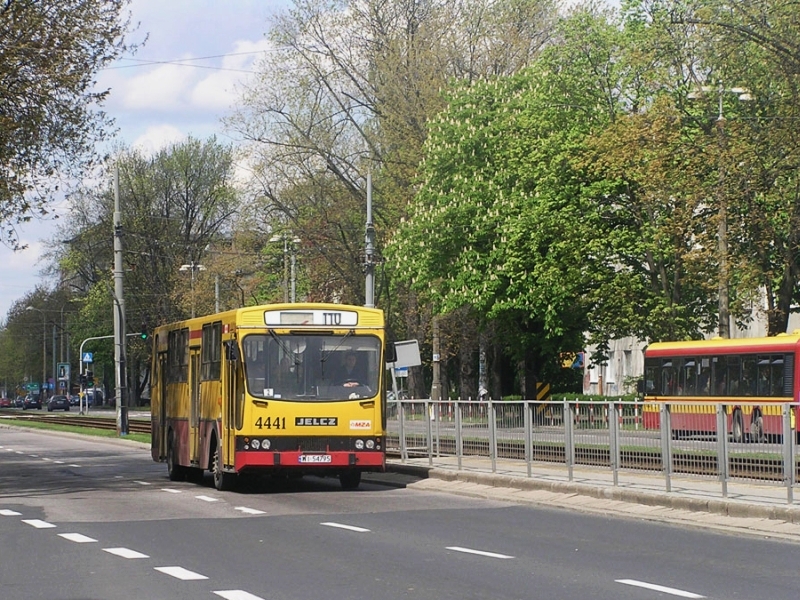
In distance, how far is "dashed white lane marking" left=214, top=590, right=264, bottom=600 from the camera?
1019 cm

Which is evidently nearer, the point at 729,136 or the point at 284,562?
the point at 284,562

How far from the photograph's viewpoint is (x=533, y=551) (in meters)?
13.7

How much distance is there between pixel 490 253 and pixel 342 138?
37.3ft

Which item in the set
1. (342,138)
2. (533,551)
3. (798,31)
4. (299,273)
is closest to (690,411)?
→ (533,551)

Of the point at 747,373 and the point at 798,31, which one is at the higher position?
the point at 798,31

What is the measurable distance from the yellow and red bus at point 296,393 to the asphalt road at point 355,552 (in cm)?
66

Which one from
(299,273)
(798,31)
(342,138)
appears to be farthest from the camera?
(299,273)

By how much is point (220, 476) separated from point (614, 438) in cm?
636

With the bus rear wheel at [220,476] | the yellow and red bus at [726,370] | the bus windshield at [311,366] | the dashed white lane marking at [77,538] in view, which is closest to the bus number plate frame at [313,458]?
the bus windshield at [311,366]

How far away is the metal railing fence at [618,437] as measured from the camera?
17.4 m

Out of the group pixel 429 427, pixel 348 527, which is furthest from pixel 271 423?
pixel 348 527

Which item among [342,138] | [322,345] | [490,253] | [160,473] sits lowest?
[160,473]

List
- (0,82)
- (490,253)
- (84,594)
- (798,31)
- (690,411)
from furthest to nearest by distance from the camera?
(490,253) < (798,31) < (0,82) < (690,411) < (84,594)

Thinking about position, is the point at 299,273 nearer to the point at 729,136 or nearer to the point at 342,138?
the point at 342,138
